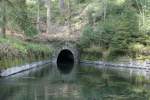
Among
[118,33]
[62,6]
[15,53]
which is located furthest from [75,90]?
[62,6]

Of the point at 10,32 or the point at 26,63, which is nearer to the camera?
the point at 26,63

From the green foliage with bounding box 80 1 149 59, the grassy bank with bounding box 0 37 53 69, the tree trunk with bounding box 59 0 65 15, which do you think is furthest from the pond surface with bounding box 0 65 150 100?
the tree trunk with bounding box 59 0 65 15

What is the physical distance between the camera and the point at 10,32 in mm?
34031

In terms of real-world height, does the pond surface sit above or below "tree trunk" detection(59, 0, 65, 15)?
below

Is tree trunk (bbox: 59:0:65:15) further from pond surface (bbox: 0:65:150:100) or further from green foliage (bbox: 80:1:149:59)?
pond surface (bbox: 0:65:150:100)

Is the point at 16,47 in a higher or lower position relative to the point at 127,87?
higher

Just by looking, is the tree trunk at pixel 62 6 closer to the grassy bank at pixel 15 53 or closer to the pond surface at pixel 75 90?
the grassy bank at pixel 15 53

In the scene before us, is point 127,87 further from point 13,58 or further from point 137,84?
point 13,58

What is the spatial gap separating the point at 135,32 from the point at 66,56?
13259 mm

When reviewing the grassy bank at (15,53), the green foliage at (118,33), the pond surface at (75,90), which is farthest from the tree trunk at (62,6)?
the pond surface at (75,90)

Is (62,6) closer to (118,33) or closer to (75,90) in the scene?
(118,33)

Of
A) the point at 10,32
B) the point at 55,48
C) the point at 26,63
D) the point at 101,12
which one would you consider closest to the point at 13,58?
the point at 26,63

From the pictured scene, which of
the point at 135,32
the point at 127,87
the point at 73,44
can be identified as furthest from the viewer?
the point at 73,44

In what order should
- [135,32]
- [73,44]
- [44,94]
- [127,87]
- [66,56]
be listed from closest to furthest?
[44,94] < [127,87] < [135,32] < [73,44] < [66,56]
